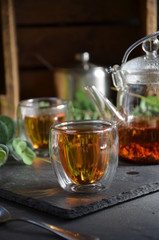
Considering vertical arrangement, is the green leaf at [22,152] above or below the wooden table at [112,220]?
above

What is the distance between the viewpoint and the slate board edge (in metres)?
0.73

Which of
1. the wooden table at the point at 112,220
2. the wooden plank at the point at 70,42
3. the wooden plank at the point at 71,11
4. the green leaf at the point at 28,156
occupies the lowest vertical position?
the wooden table at the point at 112,220

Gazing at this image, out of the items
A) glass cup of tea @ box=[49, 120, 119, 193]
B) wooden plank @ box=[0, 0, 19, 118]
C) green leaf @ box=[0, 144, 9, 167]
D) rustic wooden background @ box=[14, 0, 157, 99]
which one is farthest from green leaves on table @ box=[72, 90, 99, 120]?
rustic wooden background @ box=[14, 0, 157, 99]

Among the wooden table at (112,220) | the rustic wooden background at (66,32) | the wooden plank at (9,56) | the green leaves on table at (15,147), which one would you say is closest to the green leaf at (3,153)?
the green leaves on table at (15,147)

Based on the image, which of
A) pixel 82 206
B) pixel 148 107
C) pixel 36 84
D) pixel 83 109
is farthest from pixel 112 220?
pixel 36 84

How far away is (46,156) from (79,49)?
1.65 meters

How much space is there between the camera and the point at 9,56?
2338 mm

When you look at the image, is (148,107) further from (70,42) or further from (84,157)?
(70,42)

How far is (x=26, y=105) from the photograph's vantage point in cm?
115

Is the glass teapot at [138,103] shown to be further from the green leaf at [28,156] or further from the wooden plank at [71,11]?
the wooden plank at [71,11]

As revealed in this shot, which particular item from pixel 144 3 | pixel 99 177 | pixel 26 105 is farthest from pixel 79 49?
pixel 99 177

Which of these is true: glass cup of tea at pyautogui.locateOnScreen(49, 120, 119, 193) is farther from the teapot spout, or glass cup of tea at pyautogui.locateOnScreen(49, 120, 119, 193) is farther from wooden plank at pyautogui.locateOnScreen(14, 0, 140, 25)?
wooden plank at pyautogui.locateOnScreen(14, 0, 140, 25)

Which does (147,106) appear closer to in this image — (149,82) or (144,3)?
(149,82)

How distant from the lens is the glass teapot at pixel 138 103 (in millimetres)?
980
